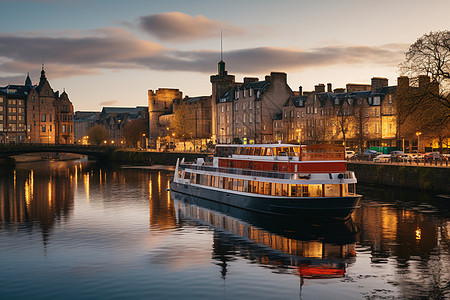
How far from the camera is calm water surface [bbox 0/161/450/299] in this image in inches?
984

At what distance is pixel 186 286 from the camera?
2542 centimetres

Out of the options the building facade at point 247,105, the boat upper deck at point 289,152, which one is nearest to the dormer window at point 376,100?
the building facade at point 247,105

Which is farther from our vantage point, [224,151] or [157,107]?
[157,107]

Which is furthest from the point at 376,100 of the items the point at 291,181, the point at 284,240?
the point at 284,240

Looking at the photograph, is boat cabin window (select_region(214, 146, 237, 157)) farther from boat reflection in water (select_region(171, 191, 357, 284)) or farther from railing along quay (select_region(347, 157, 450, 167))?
railing along quay (select_region(347, 157, 450, 167))

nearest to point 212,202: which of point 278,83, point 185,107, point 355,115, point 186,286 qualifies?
point 186,286

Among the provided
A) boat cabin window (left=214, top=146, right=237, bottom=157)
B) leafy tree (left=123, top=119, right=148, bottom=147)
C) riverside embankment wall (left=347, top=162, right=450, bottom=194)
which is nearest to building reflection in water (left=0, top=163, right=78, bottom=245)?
boat cabin window (left=214, top=146, right=237, bottom=157)

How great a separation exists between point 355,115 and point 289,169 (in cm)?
5940

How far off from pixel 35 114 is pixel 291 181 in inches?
5970

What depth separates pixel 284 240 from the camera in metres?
35.4

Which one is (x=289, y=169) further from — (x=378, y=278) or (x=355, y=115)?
(x=355, y=115)

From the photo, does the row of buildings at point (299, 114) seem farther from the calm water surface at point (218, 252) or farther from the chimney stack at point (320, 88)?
the calm water surface at point (218, 252)

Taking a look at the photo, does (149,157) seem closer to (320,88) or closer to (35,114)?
(320,88)

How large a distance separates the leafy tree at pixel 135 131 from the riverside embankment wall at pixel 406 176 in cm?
12384
